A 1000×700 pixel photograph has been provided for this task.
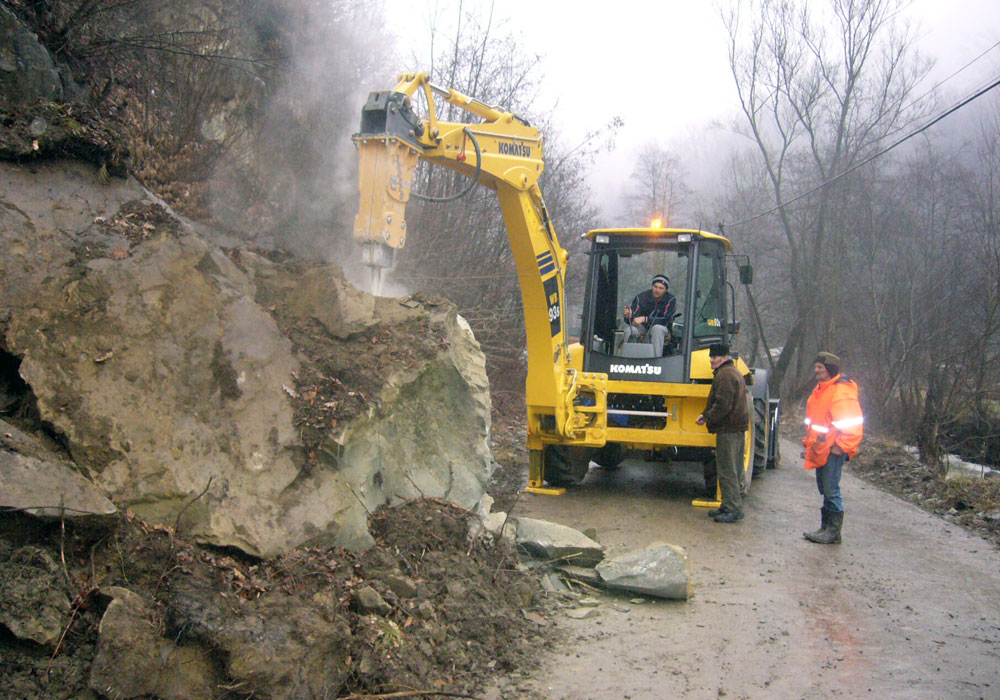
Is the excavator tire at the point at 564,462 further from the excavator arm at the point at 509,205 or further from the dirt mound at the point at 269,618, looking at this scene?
the dirt mound at the point at 269,618

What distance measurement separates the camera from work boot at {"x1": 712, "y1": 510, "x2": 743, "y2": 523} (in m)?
8.27

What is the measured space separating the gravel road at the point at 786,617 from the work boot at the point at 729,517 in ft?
0.27

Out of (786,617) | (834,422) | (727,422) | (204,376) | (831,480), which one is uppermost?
(204,376)

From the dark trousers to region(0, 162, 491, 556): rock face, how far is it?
11.0 ft

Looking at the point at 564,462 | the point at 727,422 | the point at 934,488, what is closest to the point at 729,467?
the point at 727,422

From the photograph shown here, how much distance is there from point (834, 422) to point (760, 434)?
3786mm

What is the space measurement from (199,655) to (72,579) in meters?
0.62

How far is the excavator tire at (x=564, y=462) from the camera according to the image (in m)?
9.43

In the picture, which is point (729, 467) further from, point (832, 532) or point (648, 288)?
point (648, 288)

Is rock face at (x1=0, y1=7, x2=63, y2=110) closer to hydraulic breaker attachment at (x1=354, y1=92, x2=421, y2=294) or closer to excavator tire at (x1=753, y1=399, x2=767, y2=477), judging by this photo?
hydraulic breaker attachment at (x1=354, y1=92, x2=421, y2=294)

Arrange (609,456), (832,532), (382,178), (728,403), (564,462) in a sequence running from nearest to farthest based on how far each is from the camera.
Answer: (382,178)
(832,532)
(728,403)
(564,462)
(609,456)

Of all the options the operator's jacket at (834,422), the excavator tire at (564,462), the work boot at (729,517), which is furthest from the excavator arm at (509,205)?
the operator's jacket at (834,422)

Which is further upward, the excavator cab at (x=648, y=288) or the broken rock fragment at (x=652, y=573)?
the excavator cab at (x=648, y=288)

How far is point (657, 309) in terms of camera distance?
366 inches
